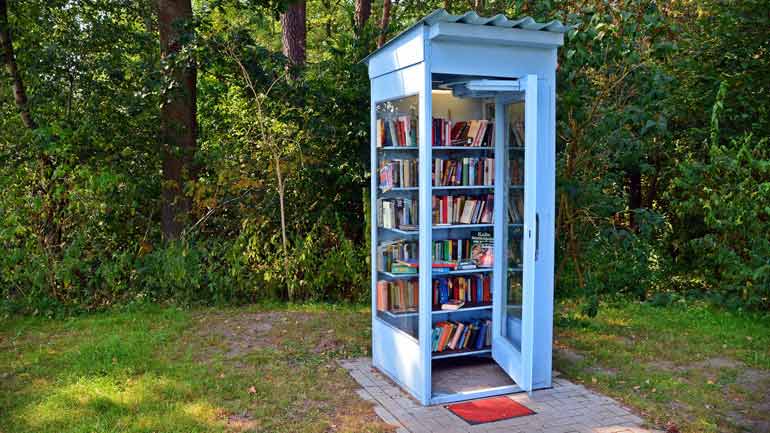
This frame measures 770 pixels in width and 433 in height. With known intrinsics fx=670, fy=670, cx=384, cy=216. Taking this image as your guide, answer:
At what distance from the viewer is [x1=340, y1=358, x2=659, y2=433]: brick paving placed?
450 cm

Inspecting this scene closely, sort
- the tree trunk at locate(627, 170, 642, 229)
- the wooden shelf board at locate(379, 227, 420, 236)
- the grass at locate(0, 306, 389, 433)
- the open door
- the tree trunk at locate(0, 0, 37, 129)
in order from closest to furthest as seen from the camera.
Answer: the grass at locate(0, 306, 389, 433) → the open door → the wooden shelf board at locate(379, 227, 420, 236) → the tree trunk at locate(0, 0, 37, 129) → the tree trunk at locate(627, 170, 642, 229)

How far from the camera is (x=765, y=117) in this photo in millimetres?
9062

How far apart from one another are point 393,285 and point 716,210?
4584mm

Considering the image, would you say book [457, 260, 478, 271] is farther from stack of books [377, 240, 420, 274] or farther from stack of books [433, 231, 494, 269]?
stack of books [377, 240, 420, 274]

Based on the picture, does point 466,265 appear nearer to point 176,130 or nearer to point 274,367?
point 274,367

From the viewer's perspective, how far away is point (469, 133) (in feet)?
18.4

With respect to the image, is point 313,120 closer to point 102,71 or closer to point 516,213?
point 102,71

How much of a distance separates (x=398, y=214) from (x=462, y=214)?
0.57 meters

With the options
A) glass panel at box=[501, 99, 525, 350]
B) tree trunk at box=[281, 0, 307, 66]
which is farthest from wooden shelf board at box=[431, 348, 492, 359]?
tree trunk at box=[281, 0, 307, 66]

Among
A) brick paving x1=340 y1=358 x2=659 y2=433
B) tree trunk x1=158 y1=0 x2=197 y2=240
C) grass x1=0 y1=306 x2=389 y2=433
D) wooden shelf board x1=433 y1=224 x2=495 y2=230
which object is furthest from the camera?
tree trunk x1=158 y1=0 x2=197 y2=240

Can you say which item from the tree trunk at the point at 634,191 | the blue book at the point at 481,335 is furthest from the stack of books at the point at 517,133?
the tree trunk at the point at 634,191

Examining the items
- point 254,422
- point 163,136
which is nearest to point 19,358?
point 254,422

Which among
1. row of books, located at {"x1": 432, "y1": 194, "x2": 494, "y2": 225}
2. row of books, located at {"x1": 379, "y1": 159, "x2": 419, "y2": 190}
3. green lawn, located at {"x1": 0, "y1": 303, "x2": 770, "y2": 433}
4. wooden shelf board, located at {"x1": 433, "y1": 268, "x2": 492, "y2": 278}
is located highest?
row of books, located at {"x1": 379, "y1": 159, "x2": 419, "y2": 190}

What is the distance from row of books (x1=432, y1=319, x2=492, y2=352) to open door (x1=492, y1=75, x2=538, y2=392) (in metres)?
0.14
